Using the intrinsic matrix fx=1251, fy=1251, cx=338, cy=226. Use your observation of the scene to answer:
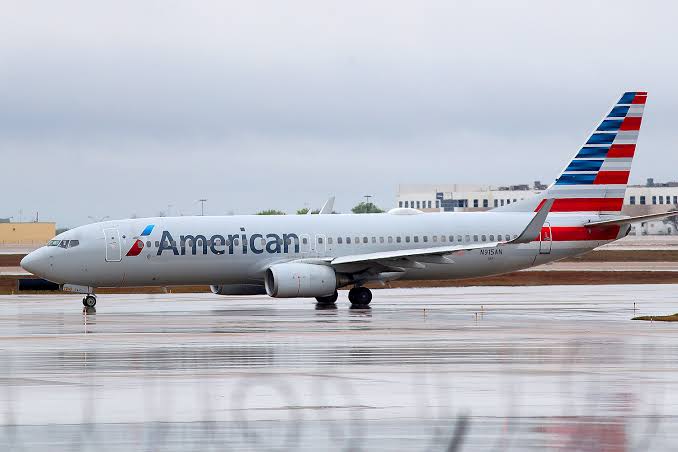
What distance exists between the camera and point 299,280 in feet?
148

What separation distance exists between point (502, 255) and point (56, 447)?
36.1m

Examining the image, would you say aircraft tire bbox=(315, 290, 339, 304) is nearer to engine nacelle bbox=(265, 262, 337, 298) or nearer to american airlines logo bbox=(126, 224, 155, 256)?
engine nacelle bbox=(265, 262, 337, 298)

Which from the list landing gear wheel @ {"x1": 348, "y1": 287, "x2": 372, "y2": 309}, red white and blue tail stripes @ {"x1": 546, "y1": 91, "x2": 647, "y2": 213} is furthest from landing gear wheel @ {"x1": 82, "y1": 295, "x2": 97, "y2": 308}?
red white and blue tail stripes @ {"x1": 546, "y1": 91, "x2": 647, "y2": 213}

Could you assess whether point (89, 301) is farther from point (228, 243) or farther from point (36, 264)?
point (228, 243)

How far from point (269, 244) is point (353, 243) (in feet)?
11.2

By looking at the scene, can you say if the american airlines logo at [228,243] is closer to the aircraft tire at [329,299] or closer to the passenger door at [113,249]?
the passenger door at [113,249]

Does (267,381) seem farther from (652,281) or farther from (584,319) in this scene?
(652,281)

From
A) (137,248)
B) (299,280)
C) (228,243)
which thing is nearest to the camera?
(299,280)

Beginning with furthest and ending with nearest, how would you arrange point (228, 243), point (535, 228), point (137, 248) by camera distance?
point (228, 243)
point (137, 248)
point (535, 228)

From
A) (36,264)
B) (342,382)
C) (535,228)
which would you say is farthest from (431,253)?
(342,382)

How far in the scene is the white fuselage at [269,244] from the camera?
4631 centimetres

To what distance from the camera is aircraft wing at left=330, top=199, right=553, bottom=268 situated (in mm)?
45531

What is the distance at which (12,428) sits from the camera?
16.2 meters

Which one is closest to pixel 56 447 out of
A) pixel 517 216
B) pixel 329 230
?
pixel 329 230
